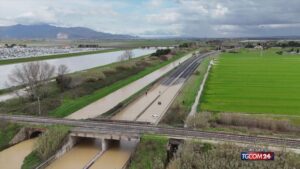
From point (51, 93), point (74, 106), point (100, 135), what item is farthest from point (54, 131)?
point (51, 93)

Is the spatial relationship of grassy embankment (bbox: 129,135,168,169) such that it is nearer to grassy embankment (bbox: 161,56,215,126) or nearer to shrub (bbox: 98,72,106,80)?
grassy embankment (bbox: 161,56,215,126)

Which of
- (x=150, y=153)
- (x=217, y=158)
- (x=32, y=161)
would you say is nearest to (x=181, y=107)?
(x=150, y=153)

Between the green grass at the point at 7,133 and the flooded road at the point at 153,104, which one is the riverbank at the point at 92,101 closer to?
the flooded road at the point at 153,104

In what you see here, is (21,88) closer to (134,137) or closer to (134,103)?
(134,103)

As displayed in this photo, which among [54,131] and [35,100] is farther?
[35,100]

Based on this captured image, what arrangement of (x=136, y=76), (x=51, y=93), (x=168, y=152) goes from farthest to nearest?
(x=136, y=76) → (x=51, y=93) → (x=168, y=152)

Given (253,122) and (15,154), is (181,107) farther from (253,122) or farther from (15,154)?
(15,154)
